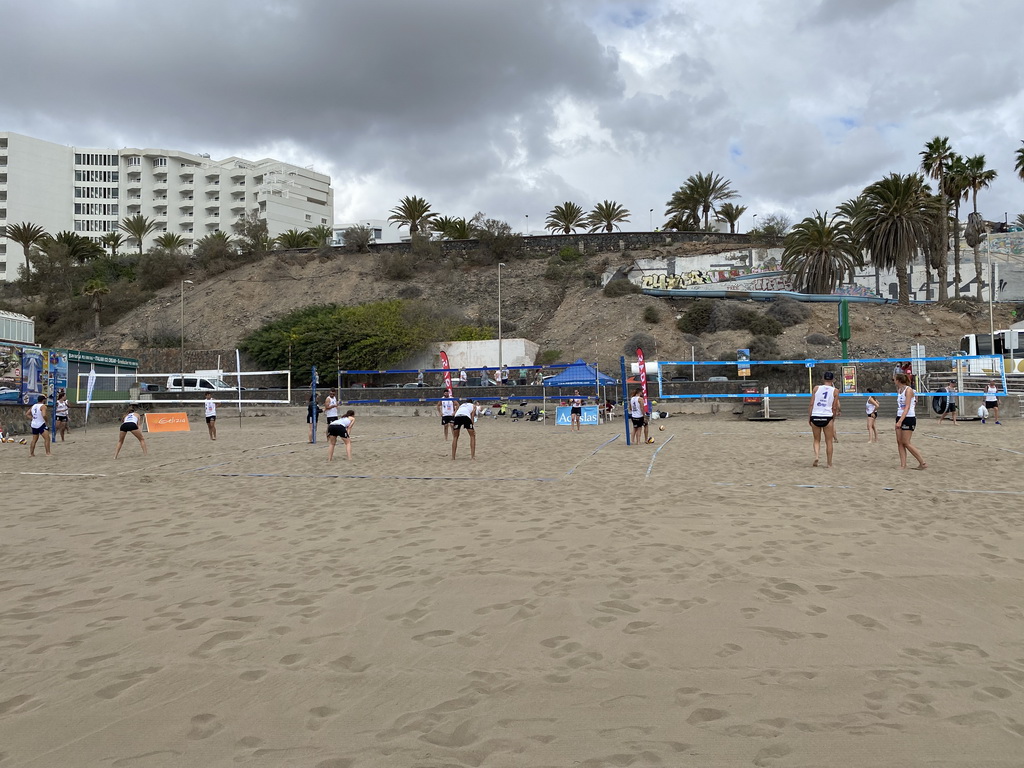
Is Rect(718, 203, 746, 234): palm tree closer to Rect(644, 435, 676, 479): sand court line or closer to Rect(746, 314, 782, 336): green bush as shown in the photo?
Rect(746, 314, 782, 336): green bush

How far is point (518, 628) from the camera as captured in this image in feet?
11.9

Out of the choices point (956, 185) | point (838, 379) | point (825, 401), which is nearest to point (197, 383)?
point (838, 379)

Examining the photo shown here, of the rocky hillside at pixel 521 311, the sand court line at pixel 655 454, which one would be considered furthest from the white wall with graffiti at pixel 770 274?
the sand court line at pixel 655 454

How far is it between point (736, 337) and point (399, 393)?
796 inches

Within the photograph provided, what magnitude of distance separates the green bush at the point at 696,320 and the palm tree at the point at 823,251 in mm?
6903

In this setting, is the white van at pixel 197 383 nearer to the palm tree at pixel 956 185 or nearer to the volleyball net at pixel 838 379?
the volleyball net at pixel 838 379

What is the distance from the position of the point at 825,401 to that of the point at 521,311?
38.6 meters

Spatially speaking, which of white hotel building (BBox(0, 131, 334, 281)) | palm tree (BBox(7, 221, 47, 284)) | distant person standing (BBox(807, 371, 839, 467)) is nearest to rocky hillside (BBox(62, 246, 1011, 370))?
palm tree (BBox(7, 221, 47, 284))

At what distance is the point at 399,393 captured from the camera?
91.9ft

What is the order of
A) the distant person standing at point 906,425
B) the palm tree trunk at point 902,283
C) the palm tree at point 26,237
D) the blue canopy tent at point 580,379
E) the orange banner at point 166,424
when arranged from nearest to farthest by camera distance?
the distant person standing at point 906,425 → the orange banner at point 166,424 → the blue canopy tent at point 580,379 → the palm tree trunk at point 902,283 → the palm tree at point 26,237

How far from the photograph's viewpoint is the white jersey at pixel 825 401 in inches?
400

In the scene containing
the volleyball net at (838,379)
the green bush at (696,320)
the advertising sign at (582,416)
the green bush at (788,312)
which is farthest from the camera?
the green bush at (696,320)

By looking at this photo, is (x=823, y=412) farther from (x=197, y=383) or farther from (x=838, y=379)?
(x=197, y=383)

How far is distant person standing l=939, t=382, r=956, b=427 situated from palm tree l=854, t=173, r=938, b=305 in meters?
17.8
